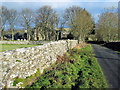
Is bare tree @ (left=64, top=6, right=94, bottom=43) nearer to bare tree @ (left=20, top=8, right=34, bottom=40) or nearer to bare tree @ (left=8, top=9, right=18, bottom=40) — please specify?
bare tree @ (left=20, top=8, right=34, bottom=40)

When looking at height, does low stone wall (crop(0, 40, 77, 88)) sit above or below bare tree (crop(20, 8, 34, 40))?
below

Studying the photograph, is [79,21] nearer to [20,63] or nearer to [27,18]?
[27,18]

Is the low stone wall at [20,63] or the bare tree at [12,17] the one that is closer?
the low stone wall at [20,63]

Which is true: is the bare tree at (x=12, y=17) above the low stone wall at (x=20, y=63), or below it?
above

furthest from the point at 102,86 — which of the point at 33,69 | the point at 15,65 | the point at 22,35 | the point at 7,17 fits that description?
the point at 22,35

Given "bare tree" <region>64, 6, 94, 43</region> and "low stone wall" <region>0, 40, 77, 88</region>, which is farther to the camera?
"bare tree" <region>64, 6, 94, 43</region>

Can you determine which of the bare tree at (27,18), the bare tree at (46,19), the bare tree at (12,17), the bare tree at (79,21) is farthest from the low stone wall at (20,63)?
the bare tree at (12,17)

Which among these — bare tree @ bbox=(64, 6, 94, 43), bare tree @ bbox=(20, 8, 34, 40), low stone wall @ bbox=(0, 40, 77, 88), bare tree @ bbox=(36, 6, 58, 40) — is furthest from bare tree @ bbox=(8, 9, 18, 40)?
low stone wall @ bbox=(0, 40, 77, 88)

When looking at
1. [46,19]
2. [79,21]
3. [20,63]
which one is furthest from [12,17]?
[20,63]

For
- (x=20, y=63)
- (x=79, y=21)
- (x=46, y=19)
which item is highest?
(x=46, y=19)

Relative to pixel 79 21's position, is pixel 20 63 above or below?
below

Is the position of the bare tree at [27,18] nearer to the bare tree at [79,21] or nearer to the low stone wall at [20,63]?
the bare tree at [79,21]

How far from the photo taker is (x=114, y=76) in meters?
6.00

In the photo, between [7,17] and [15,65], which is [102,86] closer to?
[15,65]
